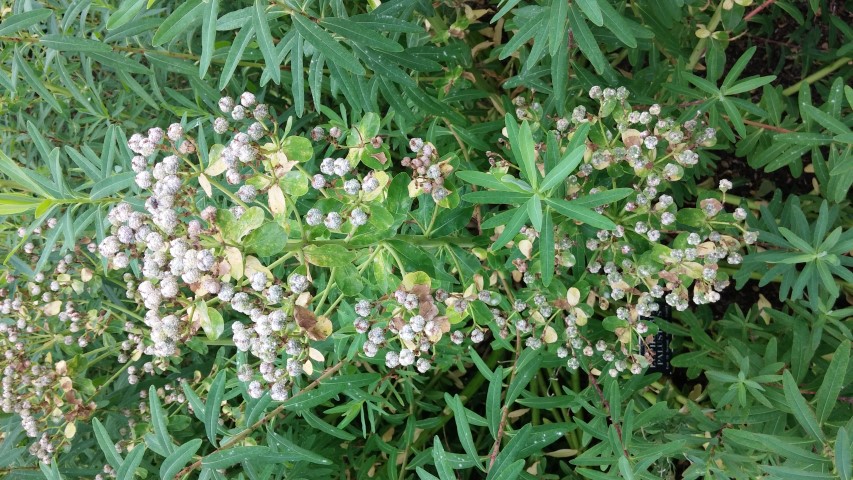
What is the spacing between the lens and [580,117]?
7.07 feet

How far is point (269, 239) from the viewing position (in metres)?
1.53

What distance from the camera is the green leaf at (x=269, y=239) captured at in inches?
60.1

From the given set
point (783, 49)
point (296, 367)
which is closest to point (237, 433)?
point (296, 367)

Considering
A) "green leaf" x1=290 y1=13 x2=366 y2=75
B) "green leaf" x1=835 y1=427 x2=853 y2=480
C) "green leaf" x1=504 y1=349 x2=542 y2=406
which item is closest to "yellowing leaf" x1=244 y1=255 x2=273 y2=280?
"green leaf" x1=290 y1=13 x2=366 y2=75

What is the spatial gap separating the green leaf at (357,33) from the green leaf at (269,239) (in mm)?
779

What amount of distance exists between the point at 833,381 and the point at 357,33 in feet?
6.26

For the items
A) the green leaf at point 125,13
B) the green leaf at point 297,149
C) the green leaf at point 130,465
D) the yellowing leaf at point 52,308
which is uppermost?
the green leaf at point 125,13

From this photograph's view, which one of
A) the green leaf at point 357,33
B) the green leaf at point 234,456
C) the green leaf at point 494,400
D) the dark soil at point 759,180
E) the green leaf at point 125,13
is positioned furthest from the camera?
the dark soil at point 759,180

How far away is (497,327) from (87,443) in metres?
2.24

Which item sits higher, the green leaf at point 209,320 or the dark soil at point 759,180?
the green leaf at point 209,320

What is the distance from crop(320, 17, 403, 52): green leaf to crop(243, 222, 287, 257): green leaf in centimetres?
78

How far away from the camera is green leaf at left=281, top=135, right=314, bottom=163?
184cm

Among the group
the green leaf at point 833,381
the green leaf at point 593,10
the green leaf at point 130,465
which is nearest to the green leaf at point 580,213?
the green leaf at point 593,10

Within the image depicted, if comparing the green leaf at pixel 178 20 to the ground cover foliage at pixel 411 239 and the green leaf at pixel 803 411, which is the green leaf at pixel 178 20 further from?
the green leaf at pixel 803 411
